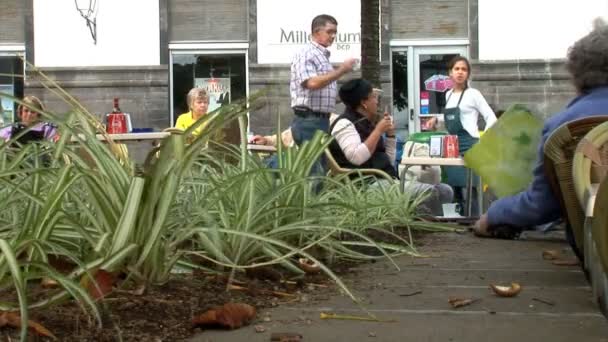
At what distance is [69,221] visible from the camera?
2748mm

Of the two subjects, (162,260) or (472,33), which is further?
(472,33)

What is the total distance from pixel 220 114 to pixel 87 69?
14.2 metres

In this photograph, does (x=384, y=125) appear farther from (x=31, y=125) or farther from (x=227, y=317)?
(x=227, y=317)

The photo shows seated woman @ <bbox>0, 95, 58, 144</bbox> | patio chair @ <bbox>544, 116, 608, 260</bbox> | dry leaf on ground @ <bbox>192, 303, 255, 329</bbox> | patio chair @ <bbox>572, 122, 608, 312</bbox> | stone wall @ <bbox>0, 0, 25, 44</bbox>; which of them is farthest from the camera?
stone wall @ <bbox>0, 0, 25, 44</bbox>

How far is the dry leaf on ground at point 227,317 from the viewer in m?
2.43

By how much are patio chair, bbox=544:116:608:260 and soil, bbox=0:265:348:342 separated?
1.01 metres

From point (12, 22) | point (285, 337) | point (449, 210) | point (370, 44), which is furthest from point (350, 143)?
point (12, 22)

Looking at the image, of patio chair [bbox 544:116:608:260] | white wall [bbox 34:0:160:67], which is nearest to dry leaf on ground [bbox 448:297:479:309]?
patio chair [bbox 544:116:608:260]

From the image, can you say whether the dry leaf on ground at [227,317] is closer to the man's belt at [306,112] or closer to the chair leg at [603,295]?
the chair leg at [603,295]

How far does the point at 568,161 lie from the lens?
361cm

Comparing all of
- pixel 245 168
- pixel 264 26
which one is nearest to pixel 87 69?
pixel 264 26

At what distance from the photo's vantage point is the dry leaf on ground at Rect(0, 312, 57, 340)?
2186 mm

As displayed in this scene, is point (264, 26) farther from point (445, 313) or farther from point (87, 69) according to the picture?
point (445, 313)

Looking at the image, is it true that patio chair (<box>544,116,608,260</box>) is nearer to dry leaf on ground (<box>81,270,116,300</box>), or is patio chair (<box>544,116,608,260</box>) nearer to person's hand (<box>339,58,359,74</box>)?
dry leaf on ground (<box>81,270,116,300</box>)
